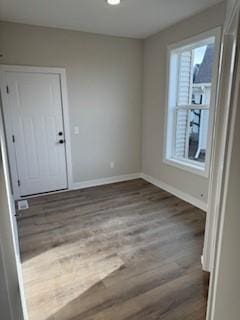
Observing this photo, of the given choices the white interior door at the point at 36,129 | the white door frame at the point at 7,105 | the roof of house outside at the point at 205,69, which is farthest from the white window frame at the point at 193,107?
the white interior door at the point at 36,129

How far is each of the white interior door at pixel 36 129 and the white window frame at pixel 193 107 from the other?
1.83m

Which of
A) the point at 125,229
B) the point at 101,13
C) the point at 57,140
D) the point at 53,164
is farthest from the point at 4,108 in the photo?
the point at 125,229

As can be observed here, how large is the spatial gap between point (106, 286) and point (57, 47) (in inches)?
137

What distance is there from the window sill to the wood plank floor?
1.80ft

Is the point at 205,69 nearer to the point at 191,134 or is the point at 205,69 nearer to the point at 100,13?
the point at 191,134

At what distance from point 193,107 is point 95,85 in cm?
176

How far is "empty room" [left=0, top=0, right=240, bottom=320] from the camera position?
1.88 metres

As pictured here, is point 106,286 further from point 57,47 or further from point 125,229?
point 57,47

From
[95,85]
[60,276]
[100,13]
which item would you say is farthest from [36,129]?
[60,276]

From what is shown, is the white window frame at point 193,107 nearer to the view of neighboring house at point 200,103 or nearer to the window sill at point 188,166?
the window sill at point 188,166

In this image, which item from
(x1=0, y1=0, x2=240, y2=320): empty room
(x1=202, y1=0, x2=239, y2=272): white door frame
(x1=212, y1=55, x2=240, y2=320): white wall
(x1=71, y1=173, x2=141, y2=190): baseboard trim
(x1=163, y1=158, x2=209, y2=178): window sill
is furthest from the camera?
(x1=71, y1=173, x2=141, y2=190): baseboard trim

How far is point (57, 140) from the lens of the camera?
153 inches

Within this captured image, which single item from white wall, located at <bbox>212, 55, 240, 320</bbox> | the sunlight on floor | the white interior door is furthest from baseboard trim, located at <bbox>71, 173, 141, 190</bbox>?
white wall, located at <bbox>212, 55, 240, 320</bbox>

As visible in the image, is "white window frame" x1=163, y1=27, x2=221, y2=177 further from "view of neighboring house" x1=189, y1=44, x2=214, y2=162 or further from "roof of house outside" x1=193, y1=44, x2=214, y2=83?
"roof of house outside" x1=193, y1=44, x2=214, y2=83
